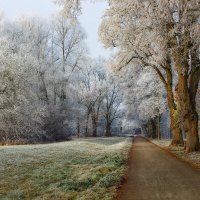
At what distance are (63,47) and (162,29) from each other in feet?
140

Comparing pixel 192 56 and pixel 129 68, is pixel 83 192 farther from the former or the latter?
pixel 129 68

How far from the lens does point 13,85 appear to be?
33469mm

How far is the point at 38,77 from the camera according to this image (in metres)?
54.2

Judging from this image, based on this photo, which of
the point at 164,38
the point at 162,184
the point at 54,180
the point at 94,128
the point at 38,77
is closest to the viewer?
the point at 162,184

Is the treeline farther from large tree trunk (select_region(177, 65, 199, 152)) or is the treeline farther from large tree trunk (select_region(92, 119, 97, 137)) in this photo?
large tree trunk (select_region(177, 65, 199, 152))

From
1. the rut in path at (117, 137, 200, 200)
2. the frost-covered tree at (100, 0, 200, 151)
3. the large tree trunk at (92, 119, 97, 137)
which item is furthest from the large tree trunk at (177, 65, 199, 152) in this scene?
the large tree trunk at (92, 119, 97, 137)

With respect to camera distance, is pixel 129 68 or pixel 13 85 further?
pixel 129 68

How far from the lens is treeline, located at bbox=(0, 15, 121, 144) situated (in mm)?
33803

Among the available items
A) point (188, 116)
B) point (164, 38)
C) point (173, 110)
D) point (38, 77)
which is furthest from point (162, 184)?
point (38, 77)

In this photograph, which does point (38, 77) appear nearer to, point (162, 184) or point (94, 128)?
point (94, 128)

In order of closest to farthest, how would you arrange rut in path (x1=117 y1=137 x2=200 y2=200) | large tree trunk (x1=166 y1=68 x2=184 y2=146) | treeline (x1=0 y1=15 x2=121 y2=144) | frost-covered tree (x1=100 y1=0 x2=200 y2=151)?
1. rut in path (x1=117 y1=137 x2=200 y2=200)
2. frost-covered tree (x1=100 y1=0 x2=200 y2=151)
3. treeline (x1=0 y1=15 x2=121 y2=144)
4. large tree trunk (x1=166 y1=68 x2=184 y2=146)

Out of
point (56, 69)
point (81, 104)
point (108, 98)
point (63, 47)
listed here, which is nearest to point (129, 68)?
point (56, 69)

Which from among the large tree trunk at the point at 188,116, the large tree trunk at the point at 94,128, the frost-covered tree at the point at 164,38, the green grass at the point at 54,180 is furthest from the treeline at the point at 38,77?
the large tree trunk at the point at 188,116

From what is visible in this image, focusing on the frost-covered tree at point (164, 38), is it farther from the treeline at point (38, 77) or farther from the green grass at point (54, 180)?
the green grass at point (54, 180)
